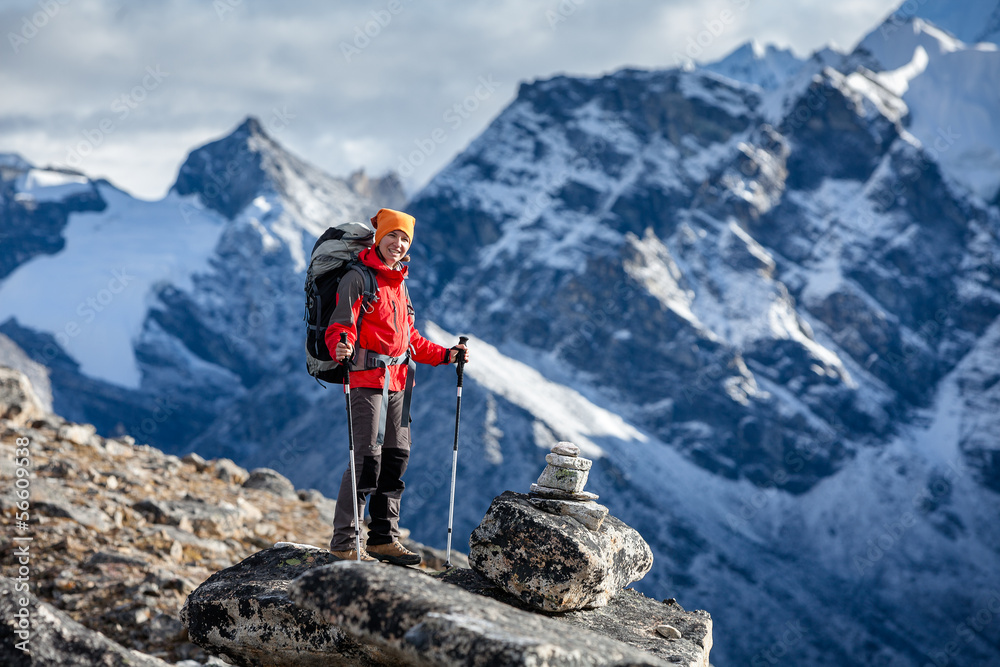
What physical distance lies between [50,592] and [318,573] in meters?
5.57

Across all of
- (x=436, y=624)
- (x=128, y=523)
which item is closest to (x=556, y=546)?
(x=436, y=624)

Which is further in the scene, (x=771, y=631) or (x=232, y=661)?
(x=771, y=631)

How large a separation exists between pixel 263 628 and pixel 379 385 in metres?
2.60

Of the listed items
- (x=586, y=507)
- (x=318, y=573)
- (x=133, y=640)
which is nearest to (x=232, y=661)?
(x=133, y=640)

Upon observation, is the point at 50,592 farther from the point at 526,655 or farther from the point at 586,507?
the point at 526,655

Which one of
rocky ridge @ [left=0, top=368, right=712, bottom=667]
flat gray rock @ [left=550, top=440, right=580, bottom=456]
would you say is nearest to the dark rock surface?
rocky ridge @ [left=0, top=368, right=712, bottom=667]

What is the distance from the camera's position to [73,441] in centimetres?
1661

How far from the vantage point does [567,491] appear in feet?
26.7

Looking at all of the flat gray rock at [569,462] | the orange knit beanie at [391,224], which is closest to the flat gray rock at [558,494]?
the flat gray rock at [569,462]

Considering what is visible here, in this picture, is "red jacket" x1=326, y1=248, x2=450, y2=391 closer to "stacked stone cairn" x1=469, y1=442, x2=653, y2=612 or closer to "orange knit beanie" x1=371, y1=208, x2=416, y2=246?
"orange knit beanie" x1=371, y1=208, x2=416, y2=246

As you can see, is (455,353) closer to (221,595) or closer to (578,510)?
(578,510)

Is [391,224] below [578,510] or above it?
above

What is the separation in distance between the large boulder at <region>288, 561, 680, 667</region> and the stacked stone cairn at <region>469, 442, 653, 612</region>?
4.18ft

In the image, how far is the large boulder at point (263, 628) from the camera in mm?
6988
